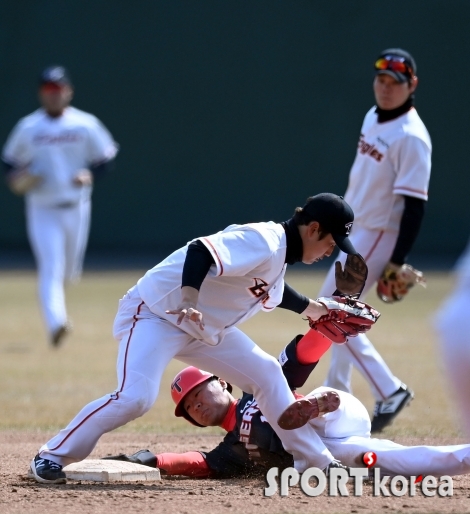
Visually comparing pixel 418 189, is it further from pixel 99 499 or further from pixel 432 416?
pixel 99 499

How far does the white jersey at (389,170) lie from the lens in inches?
230

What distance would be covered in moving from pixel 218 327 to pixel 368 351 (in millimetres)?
1895

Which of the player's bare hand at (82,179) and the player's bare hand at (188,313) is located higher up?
the player's bare hand at (188,313)

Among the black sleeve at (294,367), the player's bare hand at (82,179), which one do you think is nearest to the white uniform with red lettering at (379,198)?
the black sleeve at (294,367)

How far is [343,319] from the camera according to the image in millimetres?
4402

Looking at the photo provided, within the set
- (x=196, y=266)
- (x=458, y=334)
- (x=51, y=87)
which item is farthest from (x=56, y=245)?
(x=458, y=334)

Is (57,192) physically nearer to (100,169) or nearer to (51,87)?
(100,169)

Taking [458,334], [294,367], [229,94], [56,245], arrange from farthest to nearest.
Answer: [229,94], [56,245], [294,367], [458,334]

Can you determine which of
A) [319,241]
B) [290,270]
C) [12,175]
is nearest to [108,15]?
[290,270]

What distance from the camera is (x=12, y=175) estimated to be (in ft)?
32.5

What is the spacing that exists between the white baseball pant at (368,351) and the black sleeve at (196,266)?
2008 mm

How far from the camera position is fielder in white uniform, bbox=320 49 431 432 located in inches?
230

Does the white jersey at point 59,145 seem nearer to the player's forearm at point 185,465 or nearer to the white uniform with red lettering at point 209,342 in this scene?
the player's forearm at point 185,465

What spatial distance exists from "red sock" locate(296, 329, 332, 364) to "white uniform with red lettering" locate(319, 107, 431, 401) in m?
1.32
